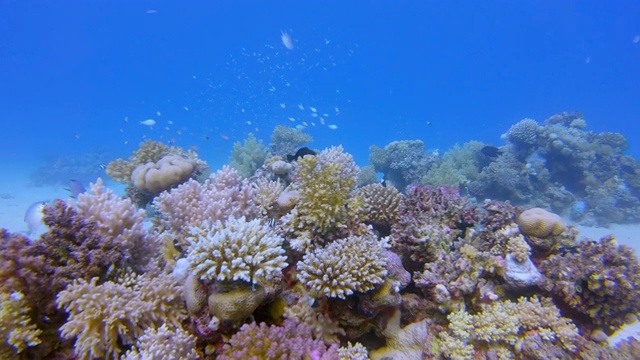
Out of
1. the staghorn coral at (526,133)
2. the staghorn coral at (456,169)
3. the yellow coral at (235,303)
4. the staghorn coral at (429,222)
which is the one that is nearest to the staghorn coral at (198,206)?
the yellow coral at (235,303)

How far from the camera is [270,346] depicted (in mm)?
2854

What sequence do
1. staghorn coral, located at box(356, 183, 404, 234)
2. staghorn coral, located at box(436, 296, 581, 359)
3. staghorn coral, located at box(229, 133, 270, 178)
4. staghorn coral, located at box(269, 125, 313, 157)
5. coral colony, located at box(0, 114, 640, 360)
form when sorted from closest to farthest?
coral colony, located at box(0, 114, 640, 360) < staghorn coral, located at box(436, 296, 581, 359) < staghorn coral, located at box(356, 183, 404, 234) < staghorn coral, located at box(229, 133, 270, 178) < staghorn coral, located at box(269, 125, 313, 157)

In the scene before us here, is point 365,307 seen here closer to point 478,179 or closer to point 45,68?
point 478,179

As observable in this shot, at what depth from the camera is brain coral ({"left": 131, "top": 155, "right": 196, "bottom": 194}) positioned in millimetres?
6832

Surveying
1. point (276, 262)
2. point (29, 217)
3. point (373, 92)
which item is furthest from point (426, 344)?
point (373, 92)

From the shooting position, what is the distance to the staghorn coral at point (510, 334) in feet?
12.2

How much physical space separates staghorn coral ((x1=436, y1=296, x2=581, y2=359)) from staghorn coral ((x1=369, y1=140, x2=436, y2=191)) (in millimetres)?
11250

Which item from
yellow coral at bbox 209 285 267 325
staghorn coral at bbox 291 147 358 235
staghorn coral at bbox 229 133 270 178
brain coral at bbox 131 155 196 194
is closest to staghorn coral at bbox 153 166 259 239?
staghorn coral at bbox 291 147 358 235

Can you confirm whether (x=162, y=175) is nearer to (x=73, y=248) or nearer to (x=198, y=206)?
(x=198, y=206)

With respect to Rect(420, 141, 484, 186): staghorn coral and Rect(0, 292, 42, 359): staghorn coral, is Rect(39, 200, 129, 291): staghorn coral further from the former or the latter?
Rect(420, 141, 484, 186): staghorn coral

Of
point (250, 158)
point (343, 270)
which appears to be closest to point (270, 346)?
point (343, 270)

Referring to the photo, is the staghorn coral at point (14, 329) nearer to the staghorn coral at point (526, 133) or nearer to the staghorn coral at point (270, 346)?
the staghorn coral at point (270, 346)

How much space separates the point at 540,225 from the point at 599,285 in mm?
1023

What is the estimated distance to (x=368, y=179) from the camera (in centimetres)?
1367
